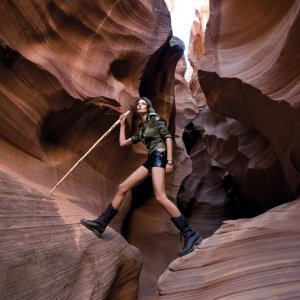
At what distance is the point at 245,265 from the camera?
3.80 m

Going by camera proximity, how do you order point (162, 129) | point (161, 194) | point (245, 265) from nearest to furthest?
point (245, 265) → point (161, 194) → point (162, 129)

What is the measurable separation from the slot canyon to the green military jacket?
1.26 m

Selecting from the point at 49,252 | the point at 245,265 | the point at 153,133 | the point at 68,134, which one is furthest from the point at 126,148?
the point at 49,252

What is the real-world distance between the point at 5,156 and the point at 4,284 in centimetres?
237

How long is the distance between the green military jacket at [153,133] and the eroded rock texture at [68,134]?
1.27 meters

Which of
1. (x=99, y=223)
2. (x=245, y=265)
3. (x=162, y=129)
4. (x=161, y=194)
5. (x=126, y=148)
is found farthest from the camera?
(x=126, y=148)

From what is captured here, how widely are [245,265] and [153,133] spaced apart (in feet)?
7.09

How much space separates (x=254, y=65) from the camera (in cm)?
601

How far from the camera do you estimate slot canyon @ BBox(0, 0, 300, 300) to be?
11.6ft

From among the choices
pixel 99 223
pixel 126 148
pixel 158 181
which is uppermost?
pixel 99 223

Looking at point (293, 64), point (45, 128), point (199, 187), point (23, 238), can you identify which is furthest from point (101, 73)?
point (199, 187)

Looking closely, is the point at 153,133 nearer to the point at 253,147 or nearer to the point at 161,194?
the point at 161,194

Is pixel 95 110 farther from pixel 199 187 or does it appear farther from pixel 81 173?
pixel 199 187

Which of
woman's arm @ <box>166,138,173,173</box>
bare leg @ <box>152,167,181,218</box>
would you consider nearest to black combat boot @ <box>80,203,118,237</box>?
bare leg @ <box>152,167,181,218</box>
